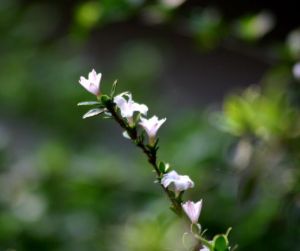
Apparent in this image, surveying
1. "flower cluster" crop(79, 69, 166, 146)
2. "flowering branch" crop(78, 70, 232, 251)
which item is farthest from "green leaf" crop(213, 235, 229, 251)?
"flower cluster" crop(79, 69, 166, 146)

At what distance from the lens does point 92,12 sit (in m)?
0.99

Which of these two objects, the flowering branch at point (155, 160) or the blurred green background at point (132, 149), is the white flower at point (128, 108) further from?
the blurred green background at point (132, 149)

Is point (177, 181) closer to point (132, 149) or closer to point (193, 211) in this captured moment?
point (193, 211)

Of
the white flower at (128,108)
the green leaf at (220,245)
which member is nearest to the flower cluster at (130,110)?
the white flower at (128,108)

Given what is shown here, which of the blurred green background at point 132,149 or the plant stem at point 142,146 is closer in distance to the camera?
the plant stem at point 142,146

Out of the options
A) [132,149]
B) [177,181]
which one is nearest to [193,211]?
[177,181]

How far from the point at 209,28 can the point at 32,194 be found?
0.48 metres

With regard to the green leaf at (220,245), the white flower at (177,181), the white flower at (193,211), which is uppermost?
the white flower at (177,181)

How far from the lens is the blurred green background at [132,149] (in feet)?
3.08

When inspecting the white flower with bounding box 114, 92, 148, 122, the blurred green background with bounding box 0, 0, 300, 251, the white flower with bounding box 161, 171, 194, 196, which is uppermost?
the blurred green background with bounding box 0, 0, 300, 251

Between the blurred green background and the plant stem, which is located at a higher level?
the blurred green background

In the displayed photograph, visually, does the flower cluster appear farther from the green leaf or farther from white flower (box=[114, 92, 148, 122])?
the green leaf

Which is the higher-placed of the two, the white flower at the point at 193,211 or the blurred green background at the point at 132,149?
the blurred green background at the point at 132,149

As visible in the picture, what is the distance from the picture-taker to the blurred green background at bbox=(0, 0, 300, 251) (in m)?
0.94
